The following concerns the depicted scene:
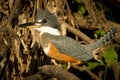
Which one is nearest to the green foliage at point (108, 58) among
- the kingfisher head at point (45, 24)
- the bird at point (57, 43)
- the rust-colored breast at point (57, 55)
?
the bird at point (57, 43)

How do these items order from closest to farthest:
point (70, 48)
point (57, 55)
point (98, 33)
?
point (57, 55) → point (70, 48) → point (98, 33)

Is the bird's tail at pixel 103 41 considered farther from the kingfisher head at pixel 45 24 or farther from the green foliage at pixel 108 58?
the kingfisher head at pixel 45 24

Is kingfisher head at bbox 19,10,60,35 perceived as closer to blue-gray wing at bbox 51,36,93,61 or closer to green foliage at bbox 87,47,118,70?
→ blue-gray wing at bbox 51,36,93,61

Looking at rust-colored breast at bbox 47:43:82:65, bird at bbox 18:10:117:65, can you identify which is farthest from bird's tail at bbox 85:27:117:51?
rust-colored breast at bbox 47:43:82:65

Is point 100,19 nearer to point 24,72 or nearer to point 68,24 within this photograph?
point 68,24

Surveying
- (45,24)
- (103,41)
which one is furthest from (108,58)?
(45,24)

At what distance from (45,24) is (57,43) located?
240 millimetres

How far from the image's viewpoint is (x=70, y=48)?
12.4 ft

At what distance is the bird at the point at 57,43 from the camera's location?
3.68 m

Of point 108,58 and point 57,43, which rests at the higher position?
point 57,43

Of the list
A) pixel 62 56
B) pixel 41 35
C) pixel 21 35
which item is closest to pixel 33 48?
pixel 21 35

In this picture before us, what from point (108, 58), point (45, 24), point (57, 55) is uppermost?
point (45, 24)

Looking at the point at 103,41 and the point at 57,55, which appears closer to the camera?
the point at 57,55

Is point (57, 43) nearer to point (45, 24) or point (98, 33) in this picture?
point (45, 24)
